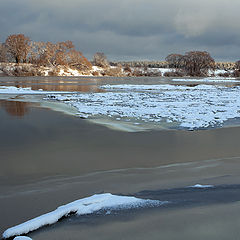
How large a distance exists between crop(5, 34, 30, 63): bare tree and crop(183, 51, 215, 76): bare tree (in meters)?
45.3

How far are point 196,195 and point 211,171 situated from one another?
0.89 m

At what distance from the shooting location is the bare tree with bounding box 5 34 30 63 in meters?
65.4

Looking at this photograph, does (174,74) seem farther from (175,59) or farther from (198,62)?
(175,59)

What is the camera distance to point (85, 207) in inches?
103

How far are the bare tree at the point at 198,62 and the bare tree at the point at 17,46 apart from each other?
45.3 meters

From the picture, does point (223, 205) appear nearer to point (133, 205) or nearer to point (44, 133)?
point (133, 205)

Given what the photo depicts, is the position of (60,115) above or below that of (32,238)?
above

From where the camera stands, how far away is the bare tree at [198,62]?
79125mm

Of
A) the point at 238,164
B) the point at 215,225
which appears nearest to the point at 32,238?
the point at 215,225

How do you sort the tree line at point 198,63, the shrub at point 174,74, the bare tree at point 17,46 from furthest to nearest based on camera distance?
the tree line at point 198,63
the shrub at point 174,74
the bare tree at point 17,46

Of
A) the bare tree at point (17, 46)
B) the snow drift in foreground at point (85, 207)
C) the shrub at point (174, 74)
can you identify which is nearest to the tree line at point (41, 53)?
the bare tree at point (17, 46)

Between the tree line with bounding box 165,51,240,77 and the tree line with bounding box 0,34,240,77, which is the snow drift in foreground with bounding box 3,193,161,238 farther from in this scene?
the tree line with bounding box 165,51,240,77

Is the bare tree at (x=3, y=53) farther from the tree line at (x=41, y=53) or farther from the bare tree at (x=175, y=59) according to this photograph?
the bare tree at (x=175, y=59)

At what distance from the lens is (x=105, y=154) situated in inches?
177
